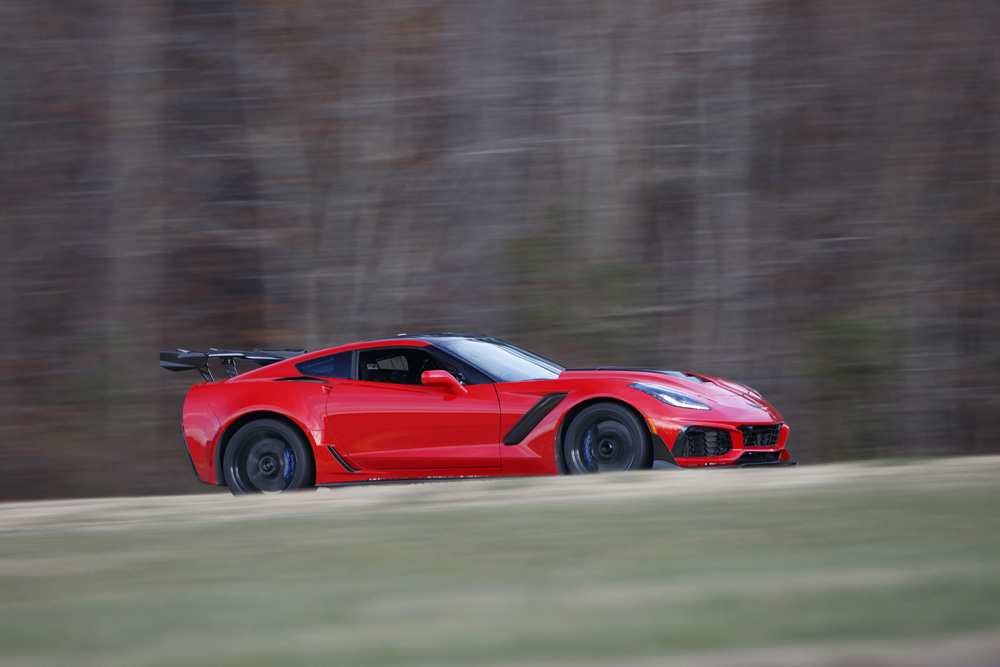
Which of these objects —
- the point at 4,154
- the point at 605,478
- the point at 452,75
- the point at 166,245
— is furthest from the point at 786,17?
the point at 4,154

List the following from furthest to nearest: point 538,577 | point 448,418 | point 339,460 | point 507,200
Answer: point 507,200
point 339,460
point 448,418
point 538,577

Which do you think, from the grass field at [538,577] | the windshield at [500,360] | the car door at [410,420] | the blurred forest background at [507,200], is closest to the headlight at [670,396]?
the windshield at [500,360]

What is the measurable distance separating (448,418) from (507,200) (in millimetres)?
6490

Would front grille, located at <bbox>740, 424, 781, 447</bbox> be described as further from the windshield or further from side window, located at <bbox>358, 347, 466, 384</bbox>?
side window, located at <bbox>358, 347, 466, 384</bbox>

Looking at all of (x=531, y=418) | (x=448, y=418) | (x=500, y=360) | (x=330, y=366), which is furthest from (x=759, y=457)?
(x=330, y=366)

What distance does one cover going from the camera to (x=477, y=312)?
1312 centimetres

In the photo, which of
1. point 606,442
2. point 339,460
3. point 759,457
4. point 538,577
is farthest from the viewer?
point 339,460

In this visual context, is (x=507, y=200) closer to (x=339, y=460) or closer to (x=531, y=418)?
(x=339, y=460)

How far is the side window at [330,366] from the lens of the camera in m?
7.88

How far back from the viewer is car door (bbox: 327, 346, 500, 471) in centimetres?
729

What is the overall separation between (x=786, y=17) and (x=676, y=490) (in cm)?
995

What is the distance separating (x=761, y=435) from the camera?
7324 mm

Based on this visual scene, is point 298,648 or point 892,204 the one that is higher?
point 892,204

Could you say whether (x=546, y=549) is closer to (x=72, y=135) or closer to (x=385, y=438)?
(x=385, y=438)
